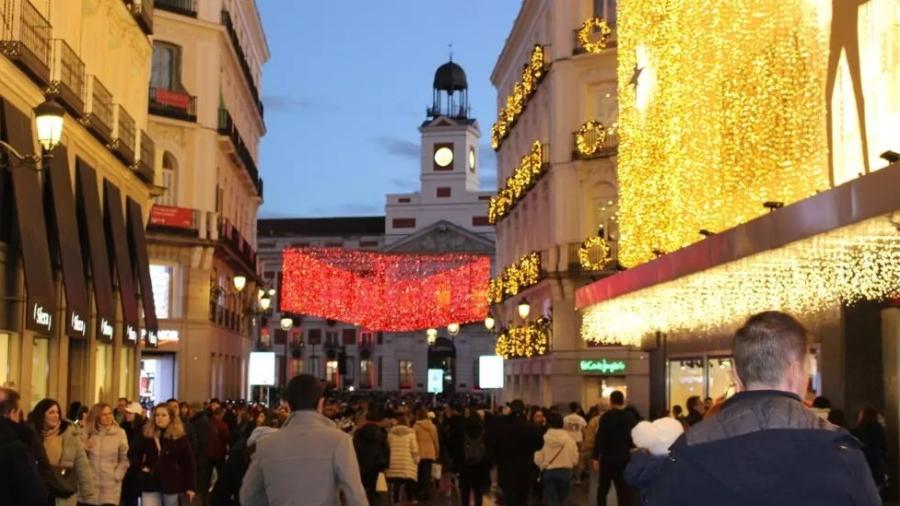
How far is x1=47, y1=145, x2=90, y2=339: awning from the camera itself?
22312 mm

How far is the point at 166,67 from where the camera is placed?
4916 cm

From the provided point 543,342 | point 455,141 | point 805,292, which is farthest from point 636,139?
point 455,141

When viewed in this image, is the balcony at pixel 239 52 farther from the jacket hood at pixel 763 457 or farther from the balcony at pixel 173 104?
the jacket hood at pixel 763 457

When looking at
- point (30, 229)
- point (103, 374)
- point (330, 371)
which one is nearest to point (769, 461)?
point (30, 229)

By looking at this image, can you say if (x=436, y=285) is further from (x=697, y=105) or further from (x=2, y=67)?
(x=2, y=67)

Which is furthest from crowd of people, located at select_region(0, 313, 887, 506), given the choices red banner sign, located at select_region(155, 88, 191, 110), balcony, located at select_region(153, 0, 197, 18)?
balcony, located at select_region(153, 0, 197, 18)

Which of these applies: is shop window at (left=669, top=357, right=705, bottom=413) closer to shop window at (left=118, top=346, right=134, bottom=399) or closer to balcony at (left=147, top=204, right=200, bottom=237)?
shop window at (left=118, top=346, right=134, bottom=399)

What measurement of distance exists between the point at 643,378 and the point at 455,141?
83.6 metres

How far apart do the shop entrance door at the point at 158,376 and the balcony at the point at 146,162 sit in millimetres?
16361

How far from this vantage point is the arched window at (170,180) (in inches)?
1927

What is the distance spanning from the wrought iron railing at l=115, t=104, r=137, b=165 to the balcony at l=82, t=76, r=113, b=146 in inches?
25.7

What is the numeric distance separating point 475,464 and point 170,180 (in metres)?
29.6

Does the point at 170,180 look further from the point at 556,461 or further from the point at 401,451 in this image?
the point at 556,461

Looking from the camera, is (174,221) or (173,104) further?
A: (173,104)
